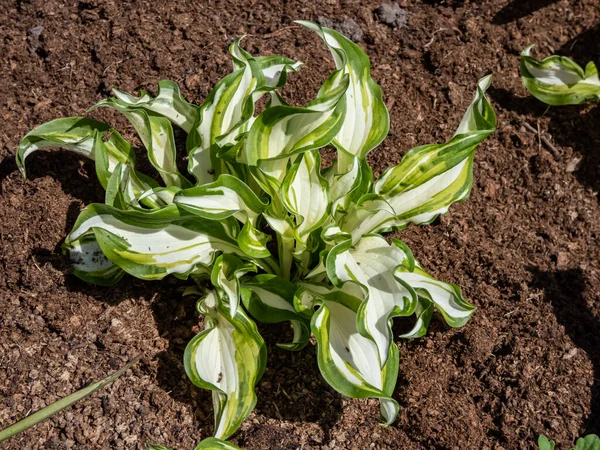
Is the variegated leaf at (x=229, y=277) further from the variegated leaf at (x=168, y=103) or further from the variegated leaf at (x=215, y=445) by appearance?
the variegated leaf at (x=168, y=103)

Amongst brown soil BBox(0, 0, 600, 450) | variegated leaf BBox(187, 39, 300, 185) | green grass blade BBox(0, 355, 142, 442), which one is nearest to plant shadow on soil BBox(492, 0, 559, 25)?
brown soil BBox(0, 0, 600, 450)

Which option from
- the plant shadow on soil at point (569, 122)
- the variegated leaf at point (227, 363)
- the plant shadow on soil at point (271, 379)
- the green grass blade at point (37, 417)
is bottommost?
the plant shadow on soil at point (271, 379)

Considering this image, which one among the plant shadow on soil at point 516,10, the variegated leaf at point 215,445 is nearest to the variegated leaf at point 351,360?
the variegated leaf at point 215,445

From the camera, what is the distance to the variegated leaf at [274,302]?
2.02m

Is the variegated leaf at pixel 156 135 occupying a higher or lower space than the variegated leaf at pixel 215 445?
higher

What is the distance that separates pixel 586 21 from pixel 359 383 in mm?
1962

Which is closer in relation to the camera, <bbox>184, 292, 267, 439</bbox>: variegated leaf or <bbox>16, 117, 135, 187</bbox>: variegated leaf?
<bbox>184, 292, 267, 439</bbox>: variegated leaf

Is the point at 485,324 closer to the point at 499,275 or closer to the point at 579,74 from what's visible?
the point at 499,275

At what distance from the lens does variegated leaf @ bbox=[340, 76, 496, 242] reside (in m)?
2.05

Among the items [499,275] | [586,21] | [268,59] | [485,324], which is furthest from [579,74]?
[268,59]

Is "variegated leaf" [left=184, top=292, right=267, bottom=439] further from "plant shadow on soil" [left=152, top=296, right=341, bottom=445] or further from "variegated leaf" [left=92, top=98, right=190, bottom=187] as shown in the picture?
"variegated leaf" [left=92, top=98, right=190, bottom=187]

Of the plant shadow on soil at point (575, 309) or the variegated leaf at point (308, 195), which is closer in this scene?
the variegated leaf at point (308, 195)

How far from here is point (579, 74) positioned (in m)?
2.60

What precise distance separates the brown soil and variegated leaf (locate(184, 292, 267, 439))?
0.64ft
